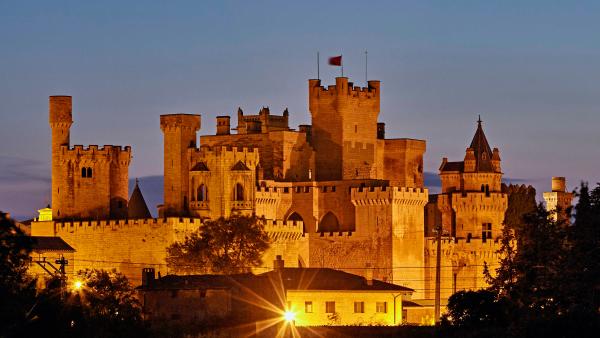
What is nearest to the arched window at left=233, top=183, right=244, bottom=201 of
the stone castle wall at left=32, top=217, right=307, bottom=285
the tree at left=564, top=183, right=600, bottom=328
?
the stone castle wall at left=32, top=217, right=307, bottom=285

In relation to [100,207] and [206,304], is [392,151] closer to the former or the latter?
[100,207]

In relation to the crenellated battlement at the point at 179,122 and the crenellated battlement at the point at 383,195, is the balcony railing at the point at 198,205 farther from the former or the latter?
the crenellated battlement at the point at 383,195

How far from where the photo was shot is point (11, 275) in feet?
243

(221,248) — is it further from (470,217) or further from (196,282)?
(470,217)

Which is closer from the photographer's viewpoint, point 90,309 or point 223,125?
point 90,309

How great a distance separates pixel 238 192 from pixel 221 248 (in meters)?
4.97

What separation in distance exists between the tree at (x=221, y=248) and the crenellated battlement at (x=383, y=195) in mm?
8403

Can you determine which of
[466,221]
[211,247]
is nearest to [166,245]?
[211,247]

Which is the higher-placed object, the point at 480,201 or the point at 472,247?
the point at 480,201

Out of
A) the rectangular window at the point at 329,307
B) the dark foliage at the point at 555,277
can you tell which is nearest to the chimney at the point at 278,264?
the rectangular window at the point at 329,307

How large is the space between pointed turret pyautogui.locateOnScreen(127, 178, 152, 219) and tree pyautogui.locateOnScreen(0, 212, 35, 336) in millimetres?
48801

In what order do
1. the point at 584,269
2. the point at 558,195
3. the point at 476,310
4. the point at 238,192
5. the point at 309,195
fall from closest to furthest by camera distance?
the point at 584,269
the point at 476,310
the point at 238,192
the point at 309,195
the point at 558,195

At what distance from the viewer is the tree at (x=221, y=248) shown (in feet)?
390

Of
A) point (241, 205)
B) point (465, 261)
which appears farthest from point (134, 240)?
point (465, 261)
